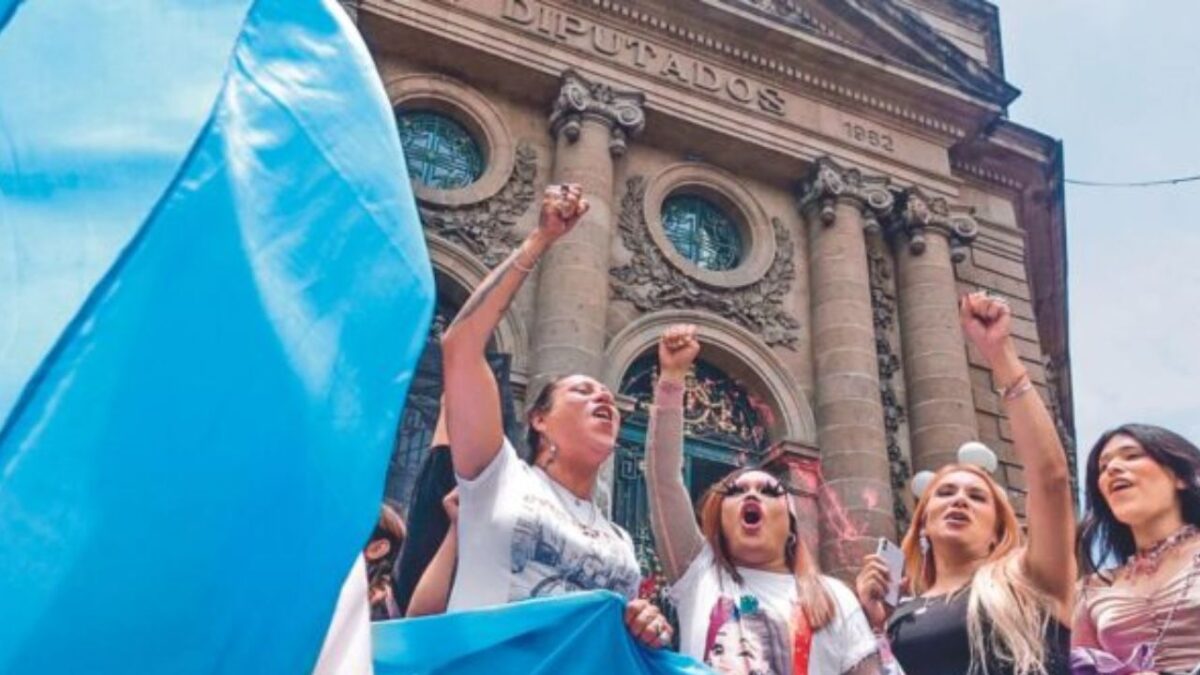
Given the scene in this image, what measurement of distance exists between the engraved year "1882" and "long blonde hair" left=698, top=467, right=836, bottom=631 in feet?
35.3

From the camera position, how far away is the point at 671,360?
380 centimetres

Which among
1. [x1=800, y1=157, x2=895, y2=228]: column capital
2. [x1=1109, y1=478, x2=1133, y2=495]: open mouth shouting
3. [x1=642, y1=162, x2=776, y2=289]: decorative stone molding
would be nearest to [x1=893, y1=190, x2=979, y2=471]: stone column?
[x1=800, y1=157, x2=895, y2=228]: column capital

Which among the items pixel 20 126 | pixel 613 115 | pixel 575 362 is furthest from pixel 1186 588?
pixel 613 115

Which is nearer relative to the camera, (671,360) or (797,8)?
(671,360)

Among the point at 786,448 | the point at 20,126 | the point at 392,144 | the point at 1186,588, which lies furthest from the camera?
the point at 786,448

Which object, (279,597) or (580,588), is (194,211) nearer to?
(279,597)

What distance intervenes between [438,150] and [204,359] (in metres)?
10.7

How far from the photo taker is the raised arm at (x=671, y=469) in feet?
11.9

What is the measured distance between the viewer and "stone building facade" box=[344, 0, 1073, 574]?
11156 mm

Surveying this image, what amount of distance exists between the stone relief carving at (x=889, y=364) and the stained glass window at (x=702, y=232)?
70.5 inches

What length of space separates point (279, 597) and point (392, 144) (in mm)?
802

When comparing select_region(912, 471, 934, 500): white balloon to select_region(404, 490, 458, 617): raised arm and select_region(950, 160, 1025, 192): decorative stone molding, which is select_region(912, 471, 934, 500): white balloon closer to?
select_region(404, 490, 458, 617): raised arm

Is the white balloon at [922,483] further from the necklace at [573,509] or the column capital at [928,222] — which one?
the column capital at [928,222]

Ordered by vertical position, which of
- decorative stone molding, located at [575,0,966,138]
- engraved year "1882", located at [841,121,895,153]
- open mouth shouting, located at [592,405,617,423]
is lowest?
open mouth shouting, located at [592,405,617,423]
